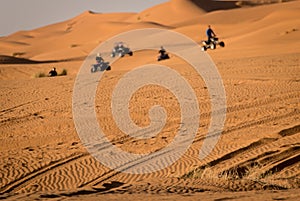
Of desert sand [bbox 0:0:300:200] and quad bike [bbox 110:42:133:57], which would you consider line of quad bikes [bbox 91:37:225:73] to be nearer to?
quad bike [bbox 110:42:133:57]

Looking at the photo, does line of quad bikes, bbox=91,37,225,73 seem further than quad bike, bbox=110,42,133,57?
No

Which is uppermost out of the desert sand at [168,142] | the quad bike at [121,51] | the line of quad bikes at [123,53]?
the quad bike at [121,51]

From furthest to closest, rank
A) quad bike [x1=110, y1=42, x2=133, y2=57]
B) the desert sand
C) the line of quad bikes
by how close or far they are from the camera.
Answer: quad bike [x1=110, y1=42, x2=133, y2=57]
the line of quad bikes
the desert sand

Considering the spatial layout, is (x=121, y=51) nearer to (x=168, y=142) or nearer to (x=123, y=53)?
(x=123, y=53)

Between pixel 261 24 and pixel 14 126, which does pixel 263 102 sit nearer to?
pixel 14 126

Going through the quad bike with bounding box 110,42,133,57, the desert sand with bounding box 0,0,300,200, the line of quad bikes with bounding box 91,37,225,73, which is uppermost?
the quad bike with bounding box 110,42,133,57

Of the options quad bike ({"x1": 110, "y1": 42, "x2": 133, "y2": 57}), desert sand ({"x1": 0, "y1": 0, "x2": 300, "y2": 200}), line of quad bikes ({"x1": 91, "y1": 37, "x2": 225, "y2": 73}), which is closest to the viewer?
desert sand ({"x1": 0, "y1": 0, "x2": 300, "y2": 200})

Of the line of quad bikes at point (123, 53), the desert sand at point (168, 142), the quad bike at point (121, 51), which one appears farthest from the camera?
the quad bike at point (121, 51)

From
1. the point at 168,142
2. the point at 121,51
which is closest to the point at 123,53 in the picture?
the point at 121,51

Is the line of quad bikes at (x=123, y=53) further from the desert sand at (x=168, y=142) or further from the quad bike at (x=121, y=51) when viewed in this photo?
the desert sand at (x=168, y=142)

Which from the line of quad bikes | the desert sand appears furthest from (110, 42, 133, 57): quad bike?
the desert sand

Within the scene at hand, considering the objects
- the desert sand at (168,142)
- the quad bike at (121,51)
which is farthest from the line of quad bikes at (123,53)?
the desert sand at (168,142)

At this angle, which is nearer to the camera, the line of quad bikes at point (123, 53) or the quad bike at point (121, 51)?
the line of quad bikes at point (123, 53)

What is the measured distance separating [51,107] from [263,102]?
6.42m
